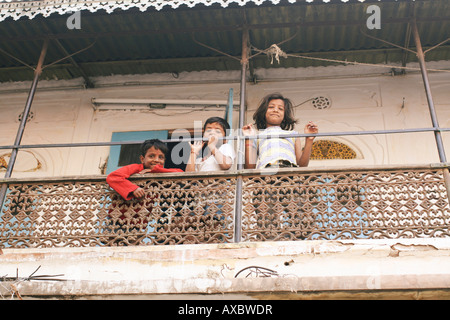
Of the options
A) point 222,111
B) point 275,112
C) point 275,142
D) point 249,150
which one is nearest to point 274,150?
point 275,142

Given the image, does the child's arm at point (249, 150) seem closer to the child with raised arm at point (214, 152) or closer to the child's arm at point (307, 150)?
the child with raised arm at point (214, 152)

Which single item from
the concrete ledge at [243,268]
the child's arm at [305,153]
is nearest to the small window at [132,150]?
the child's arm at [305,153]

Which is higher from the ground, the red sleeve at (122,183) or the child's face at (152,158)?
the child's face at (152,158)

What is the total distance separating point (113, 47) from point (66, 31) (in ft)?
2.50

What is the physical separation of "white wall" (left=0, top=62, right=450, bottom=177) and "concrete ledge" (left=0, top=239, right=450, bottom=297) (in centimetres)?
258

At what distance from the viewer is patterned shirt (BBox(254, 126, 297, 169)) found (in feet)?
17.3

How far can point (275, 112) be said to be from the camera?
229 inches

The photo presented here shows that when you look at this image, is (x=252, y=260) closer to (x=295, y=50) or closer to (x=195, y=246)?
(x=195, y=246)

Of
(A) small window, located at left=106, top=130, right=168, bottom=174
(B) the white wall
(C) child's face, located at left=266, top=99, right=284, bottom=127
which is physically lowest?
(C) child's face, located at left=266, top=99, right=284, bottom=127

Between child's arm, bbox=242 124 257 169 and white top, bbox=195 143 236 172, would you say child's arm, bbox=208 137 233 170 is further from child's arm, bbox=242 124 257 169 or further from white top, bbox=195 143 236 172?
child's arm, bbox=242 124 257 169

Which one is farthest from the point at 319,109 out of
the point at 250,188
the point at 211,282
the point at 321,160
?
the point at 211,282

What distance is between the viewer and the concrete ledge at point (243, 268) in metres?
4.38

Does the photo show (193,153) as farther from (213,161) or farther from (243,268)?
(243,268)

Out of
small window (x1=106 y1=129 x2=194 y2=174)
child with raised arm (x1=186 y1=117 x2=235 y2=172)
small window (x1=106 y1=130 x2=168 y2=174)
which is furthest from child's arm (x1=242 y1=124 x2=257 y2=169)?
small window (x1=106 y1=130 x2=168 y2=174)
